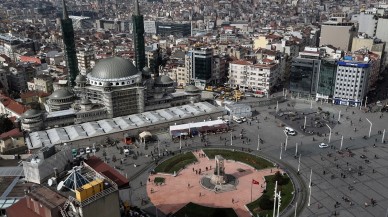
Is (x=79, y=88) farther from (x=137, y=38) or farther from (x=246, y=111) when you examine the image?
(x=246, y=111)

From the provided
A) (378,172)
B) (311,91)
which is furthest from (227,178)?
(311,91)

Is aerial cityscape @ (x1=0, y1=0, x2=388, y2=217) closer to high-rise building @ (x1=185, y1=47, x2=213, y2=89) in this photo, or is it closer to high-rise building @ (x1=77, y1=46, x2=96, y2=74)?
high-rise building @ (x1=185, y1=47, x2=213, y2=89)

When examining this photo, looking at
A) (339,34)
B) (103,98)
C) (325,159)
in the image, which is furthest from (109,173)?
(339,34)

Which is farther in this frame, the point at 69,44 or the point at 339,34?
the point at 339,34

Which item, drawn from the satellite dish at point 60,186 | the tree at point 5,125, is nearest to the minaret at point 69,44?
the tree at point 5,125

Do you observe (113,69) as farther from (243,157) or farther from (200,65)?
(243,157)

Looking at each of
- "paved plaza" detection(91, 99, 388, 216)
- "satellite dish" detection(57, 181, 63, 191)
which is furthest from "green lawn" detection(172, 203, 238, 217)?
"satellite dish" detection(57, 181, 63, 191)
